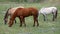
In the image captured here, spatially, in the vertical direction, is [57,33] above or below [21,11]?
below

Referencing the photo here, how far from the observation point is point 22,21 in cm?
1184

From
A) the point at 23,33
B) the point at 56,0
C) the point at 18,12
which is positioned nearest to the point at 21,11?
the point at 18,12

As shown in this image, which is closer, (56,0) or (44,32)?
(44,32)

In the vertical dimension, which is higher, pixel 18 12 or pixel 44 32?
pixel 18 12

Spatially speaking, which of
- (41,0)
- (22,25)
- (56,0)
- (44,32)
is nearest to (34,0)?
(41,0)

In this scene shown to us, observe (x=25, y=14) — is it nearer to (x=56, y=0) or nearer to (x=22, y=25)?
(x=22, y=25)

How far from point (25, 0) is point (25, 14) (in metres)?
16.2

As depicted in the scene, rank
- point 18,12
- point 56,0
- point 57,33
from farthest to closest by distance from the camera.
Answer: point 56,0, point 18,12, point 57,33

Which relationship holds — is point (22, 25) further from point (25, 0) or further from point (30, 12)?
point (25, 0)

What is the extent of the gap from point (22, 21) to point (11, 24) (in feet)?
1.92

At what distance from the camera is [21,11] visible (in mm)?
11758

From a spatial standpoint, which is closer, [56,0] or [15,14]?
[15,14]

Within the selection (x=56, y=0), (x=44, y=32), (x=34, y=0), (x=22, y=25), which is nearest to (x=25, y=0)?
(x=34, y=0)

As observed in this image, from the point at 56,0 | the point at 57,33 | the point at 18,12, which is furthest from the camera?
the point at 56,0
